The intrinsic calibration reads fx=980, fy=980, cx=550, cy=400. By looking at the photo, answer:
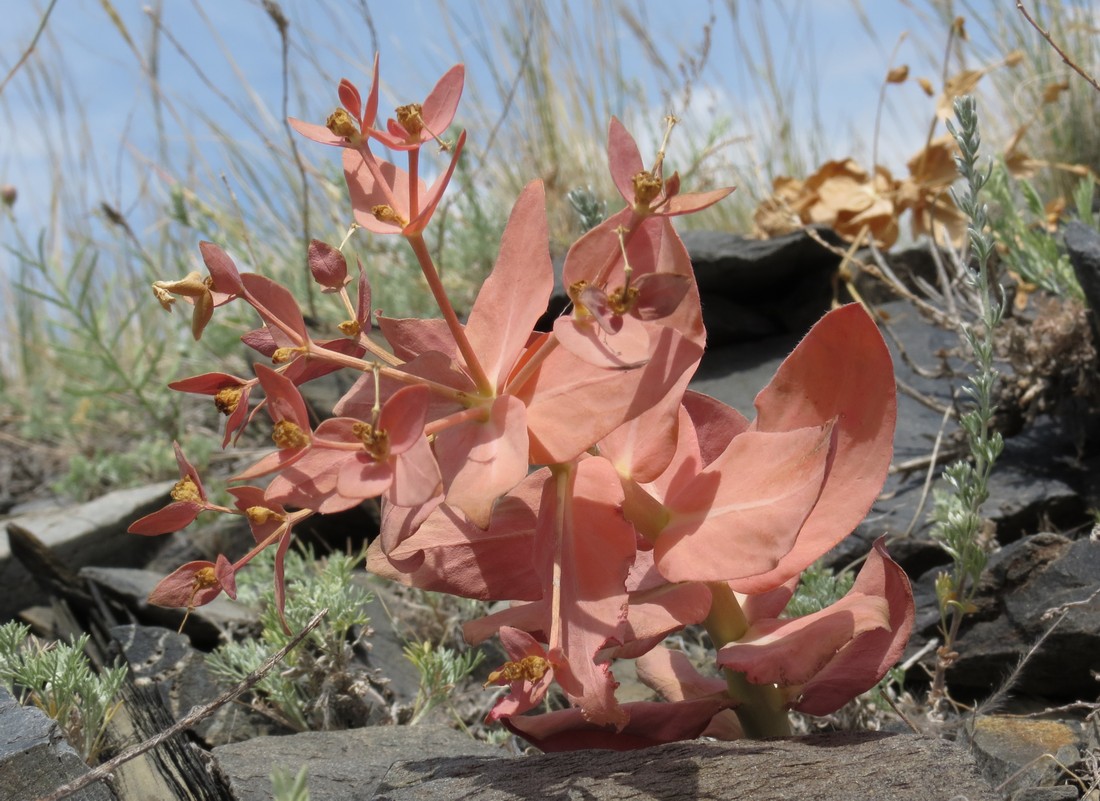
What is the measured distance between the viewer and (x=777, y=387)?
3.92ft

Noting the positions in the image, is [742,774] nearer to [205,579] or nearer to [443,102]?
[205,579]

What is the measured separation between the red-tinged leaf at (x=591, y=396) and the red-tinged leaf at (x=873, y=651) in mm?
364

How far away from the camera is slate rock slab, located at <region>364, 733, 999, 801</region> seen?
104 centimetres

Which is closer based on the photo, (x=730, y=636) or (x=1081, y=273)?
(x=730, y=636)

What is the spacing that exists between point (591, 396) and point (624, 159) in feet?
0.82

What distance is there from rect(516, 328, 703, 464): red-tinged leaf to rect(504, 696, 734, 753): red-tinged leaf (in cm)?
37

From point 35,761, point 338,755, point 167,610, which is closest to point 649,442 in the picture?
point 338,755

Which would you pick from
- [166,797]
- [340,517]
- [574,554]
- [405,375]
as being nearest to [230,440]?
[405,375]

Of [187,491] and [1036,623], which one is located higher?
[187,491]

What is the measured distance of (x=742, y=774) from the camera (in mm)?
1075

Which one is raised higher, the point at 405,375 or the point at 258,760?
the point at 405,375

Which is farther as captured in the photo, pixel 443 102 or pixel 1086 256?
pixel 1086 256

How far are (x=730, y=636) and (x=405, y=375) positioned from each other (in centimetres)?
51

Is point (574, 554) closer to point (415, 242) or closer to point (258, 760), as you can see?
point (415, 242)
